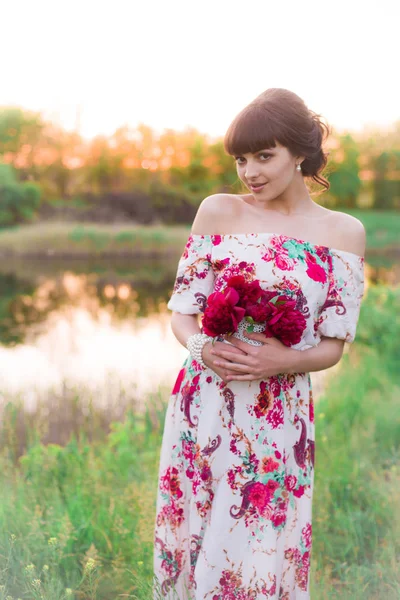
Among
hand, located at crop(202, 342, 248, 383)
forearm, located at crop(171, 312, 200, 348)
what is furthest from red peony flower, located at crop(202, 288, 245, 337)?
forearm, located at crop(171, 312, 200, 348)

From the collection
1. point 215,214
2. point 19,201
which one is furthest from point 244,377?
point 19,201

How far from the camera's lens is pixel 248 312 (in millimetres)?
1834

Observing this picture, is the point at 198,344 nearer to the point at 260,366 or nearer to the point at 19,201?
the point at 260,366

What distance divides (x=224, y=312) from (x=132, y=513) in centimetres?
178

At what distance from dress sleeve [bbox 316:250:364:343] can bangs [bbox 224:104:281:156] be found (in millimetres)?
417

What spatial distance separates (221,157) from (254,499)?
3649 cm

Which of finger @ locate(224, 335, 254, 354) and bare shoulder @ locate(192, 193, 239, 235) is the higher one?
bare shoulder @ locate(192, 193, 239, 235)

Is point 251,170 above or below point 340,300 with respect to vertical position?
above

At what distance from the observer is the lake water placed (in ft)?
21.8

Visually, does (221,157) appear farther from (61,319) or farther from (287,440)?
(287,440)

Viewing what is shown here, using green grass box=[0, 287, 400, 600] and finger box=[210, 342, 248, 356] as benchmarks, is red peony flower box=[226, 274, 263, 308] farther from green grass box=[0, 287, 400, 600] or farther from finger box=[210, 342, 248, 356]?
green grass box=[0, 287, 400, 600]

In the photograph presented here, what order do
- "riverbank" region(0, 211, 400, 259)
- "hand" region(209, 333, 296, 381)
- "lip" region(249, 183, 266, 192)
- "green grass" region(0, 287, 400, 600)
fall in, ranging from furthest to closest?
"riverbank" region(0, 211, 400, 259)
"green grass" region(0, 287, 400, 600)
"lip" region(249, 183, 266, 192)
"hand" region(209, 333, 296, 381)

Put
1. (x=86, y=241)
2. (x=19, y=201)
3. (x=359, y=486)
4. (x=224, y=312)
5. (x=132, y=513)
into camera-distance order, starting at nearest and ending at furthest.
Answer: (x=224, y=312) < (x=132, y=513) < (x=359, y=486) < (x=86, y=241) < (x=19, y=201)

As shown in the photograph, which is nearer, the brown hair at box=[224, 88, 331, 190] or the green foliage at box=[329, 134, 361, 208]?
the brown hair at box=[224, 88, 331, 190]
